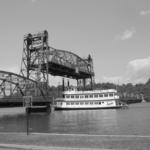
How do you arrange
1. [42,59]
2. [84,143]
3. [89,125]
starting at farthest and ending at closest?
[42,59] → [89,125] → [84,143]

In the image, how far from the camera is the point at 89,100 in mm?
94562

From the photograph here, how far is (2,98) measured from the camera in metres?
72.5

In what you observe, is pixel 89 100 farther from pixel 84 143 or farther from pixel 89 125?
pixel 84 143

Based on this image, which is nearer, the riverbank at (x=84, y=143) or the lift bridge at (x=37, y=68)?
the riverbank at (x=84, y=143)

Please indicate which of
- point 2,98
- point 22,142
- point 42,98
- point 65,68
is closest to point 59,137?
point 22,142

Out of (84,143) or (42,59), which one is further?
(42,59)

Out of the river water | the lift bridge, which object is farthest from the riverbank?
the lift bridge

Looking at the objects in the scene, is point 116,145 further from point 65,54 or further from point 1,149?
point 65,54

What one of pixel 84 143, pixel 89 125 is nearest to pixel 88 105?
pixel 89 125

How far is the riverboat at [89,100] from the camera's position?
303 feet

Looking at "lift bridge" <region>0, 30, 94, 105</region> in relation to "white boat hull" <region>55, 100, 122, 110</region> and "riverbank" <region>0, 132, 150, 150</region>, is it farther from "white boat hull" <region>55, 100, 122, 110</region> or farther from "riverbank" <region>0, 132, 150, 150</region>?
"riverbank" <region>0, 132, 150, 150</region>

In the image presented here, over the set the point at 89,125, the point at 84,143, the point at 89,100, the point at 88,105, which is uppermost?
the point at 89,100

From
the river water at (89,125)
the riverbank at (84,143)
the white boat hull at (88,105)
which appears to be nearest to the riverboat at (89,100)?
the white boat hull at (88,105)

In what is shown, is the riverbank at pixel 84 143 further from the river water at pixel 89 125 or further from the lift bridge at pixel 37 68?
the lift bridge at pixel 37 68
